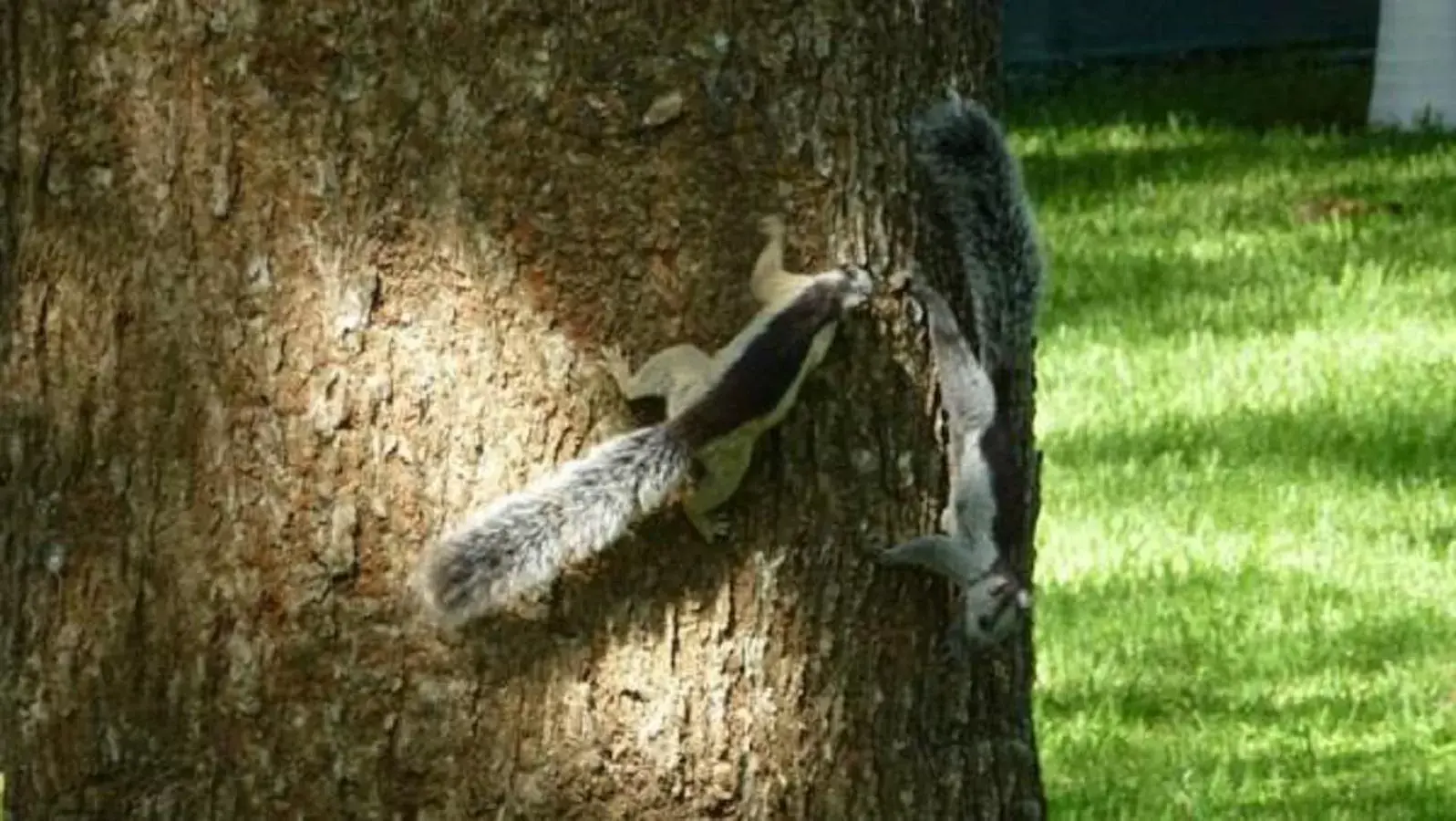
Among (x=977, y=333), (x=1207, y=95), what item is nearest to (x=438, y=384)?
(x=977, y=333)

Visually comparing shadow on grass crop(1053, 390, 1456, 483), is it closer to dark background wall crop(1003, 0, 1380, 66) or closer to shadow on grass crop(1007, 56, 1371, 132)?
shadow on grass crop(1007, 56, 1371, 132)

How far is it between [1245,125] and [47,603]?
9989mm

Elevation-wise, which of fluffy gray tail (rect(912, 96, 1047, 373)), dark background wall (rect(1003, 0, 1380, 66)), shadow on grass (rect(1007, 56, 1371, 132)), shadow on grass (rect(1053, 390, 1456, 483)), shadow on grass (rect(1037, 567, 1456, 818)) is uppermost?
dark background wall (rect(1003, 0, 1380, 66))

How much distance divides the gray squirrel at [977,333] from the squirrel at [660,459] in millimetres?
139

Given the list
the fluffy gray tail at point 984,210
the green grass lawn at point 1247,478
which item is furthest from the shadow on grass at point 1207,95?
the fluffy gray tail at point 984,210

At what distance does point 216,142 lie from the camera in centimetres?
279

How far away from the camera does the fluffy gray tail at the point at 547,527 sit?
8.89 ft

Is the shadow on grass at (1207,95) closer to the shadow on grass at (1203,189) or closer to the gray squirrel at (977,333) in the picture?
the shadow on grass at (1203,189)

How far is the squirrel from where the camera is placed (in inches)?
107

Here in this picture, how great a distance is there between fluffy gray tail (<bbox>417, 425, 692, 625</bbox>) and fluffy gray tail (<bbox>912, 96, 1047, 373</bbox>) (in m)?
0.33

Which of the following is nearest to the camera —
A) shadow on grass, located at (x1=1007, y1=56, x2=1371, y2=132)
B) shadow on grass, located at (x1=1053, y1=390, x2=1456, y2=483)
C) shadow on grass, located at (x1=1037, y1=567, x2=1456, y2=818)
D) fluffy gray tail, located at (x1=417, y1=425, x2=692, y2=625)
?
fluffy gray tail, located at (x1=417, y1=425, x2=692, y2=625)

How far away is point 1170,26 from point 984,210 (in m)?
12.9

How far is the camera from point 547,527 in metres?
2.71

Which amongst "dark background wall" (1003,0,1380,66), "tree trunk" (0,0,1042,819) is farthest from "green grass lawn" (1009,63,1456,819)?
"dark background wall" (1003,0,1380,66)
